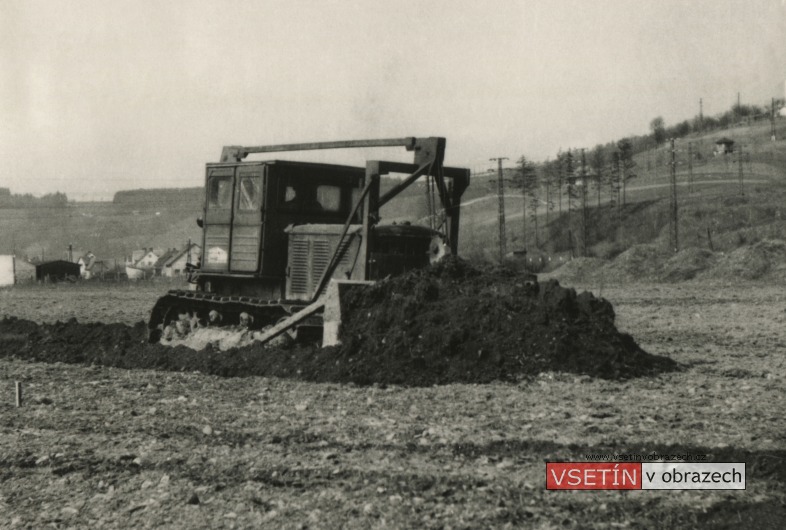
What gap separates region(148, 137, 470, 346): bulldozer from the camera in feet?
40.9

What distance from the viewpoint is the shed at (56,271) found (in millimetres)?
70756

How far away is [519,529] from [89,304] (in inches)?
1183

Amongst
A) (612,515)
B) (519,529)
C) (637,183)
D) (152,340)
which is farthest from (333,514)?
(637,183)

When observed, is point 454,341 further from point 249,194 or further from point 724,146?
point 724,146

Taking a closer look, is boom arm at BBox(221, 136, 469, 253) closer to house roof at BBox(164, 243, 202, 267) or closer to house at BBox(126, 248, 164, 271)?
house roof at BBox(164, 243, 202, 267)

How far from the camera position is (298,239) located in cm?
1368

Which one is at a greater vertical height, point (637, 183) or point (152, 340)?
point (637, 183)

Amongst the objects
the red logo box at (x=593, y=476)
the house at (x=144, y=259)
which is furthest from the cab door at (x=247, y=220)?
the house at (x=144, y=259)

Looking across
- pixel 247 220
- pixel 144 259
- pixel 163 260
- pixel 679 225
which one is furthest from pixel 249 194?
pixel 144 259

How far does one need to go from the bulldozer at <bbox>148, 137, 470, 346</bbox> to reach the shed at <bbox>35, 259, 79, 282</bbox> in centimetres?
5722

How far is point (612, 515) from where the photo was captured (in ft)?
18.6

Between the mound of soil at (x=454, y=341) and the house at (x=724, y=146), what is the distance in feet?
327

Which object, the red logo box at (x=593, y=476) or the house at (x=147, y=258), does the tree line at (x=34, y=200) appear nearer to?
the house at (x=147, y=258)

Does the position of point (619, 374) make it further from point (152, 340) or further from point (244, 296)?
point (152, 340)
